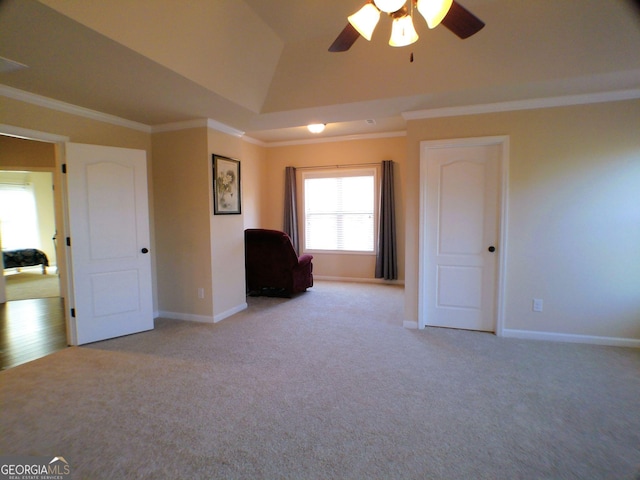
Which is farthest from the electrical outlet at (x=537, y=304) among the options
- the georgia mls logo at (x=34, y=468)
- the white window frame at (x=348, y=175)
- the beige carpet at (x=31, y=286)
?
the beige carpet at (x=31, y=286)

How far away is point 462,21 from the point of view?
6.07 feet

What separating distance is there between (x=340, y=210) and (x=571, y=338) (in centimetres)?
417

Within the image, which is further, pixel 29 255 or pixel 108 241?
pixel 29 255

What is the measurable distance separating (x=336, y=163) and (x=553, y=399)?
5.05m

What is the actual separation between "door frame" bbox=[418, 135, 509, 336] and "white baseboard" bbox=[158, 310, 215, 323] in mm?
2637

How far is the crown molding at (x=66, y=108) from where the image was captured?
2789 mm

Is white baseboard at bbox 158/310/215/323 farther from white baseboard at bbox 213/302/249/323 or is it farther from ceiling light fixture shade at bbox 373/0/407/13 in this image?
ceiling light fixture shade at bbox 373/0/407/13

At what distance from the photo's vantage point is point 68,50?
2125 millimetres

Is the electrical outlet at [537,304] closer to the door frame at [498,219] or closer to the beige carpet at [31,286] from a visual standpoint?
the door frame at [498,219]

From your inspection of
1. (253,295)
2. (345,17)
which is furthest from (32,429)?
(345,17)

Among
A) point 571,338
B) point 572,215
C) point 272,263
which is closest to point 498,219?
point 572,215

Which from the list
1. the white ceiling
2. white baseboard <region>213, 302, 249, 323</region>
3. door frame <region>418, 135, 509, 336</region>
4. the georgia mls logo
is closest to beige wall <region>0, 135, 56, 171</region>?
the white ceiling

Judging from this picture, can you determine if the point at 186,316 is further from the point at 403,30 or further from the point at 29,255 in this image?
the point at 29,255

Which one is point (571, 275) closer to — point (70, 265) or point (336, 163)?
point (336, 163)
